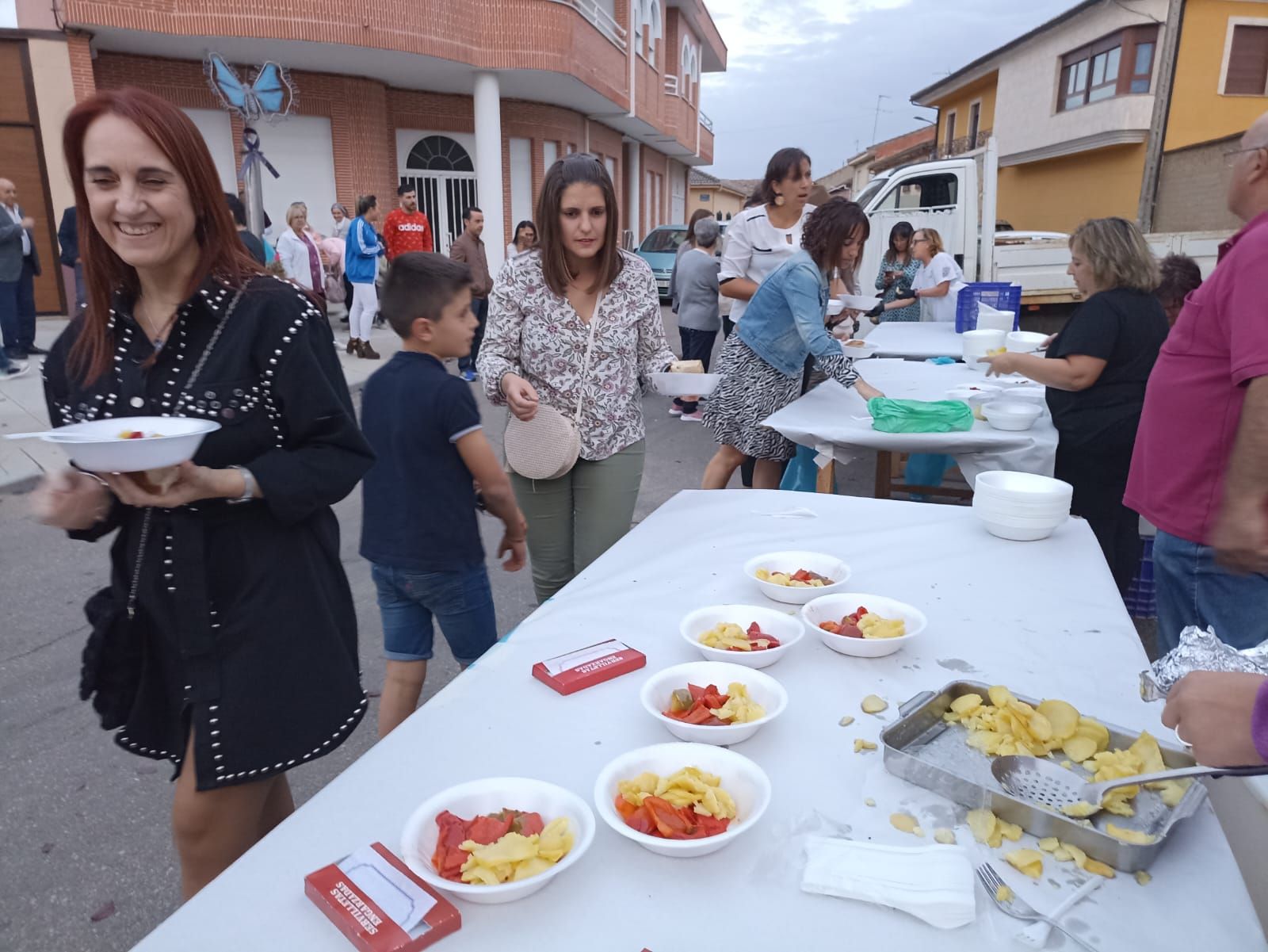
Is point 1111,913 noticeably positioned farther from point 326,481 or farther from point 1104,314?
point 1104,314

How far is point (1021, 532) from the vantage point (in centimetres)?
224

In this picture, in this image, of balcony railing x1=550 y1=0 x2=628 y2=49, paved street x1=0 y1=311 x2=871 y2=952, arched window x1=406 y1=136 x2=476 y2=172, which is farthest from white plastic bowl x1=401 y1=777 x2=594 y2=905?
arched window x1=406 y1=136 x2=476 y2=172

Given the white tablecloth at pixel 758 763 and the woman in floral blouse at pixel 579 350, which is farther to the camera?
the woman in floral blouse at pixel 579 350

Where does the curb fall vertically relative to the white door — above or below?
below

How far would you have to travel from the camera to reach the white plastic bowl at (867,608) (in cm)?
156

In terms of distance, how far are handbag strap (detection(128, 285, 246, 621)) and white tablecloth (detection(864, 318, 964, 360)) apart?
4629mm

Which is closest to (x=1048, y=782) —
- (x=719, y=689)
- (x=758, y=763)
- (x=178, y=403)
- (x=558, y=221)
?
(x=758, y=763)

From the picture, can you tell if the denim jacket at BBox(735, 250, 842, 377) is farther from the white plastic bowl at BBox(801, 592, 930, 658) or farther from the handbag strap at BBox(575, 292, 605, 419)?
the white plastic bowl at BBox(801, 592, 930, 658)

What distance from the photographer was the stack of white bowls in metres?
2.23

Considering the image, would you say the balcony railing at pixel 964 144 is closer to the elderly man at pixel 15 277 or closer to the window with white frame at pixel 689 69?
the window with white frame at pixel 689 69

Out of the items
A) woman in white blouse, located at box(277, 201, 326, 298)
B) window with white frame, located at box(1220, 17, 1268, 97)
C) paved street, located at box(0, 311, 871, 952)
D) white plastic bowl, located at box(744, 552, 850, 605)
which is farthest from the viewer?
window with white frame, located at box(1220, 17, 1268, 97)

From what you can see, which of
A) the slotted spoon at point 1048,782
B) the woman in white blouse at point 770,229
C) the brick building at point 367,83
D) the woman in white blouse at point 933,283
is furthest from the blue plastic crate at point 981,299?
the brick building at point 367,83

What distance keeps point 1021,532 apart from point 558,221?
1608mm

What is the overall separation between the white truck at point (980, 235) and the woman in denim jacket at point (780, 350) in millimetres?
5148
